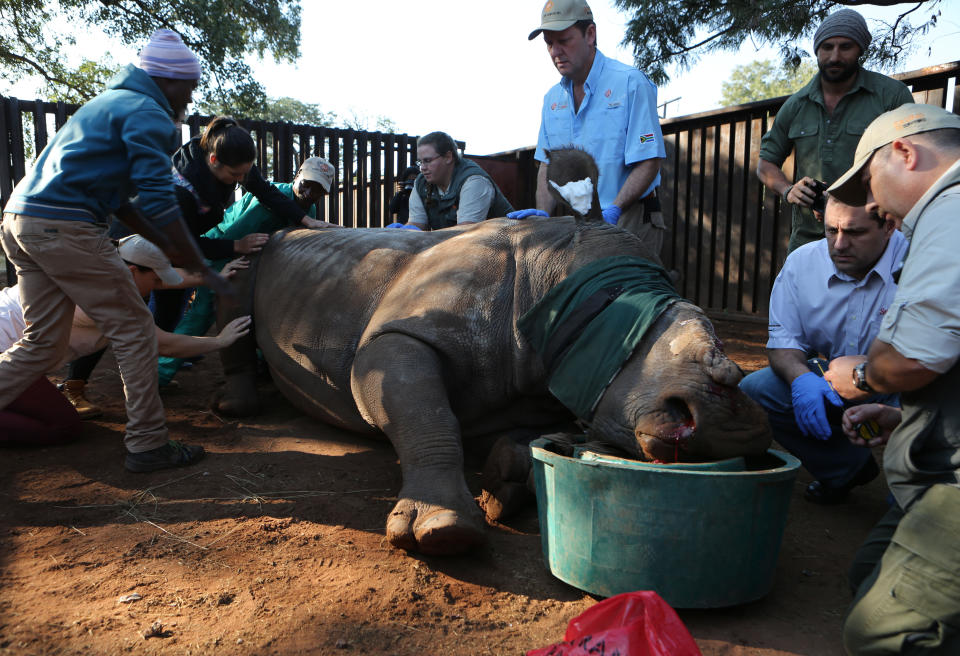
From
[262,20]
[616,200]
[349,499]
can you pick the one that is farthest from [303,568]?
[262,20]

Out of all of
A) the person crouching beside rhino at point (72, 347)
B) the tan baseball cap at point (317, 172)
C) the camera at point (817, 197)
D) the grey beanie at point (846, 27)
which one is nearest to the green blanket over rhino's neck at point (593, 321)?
the camera at point (817, 197)

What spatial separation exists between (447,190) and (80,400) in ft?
10.5

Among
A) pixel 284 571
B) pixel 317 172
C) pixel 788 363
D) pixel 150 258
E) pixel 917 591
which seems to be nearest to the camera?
pixel 917 591

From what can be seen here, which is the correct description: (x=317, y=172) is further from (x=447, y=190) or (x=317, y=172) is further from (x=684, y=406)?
(x=684, y=406)

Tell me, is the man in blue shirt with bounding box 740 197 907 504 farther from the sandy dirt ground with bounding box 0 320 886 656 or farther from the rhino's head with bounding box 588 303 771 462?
the rhino's head with bounding box 588 303 771 462

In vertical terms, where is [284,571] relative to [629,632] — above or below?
below

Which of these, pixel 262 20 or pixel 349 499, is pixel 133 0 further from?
pixel 349 499

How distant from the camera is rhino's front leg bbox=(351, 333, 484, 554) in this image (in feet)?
9.45

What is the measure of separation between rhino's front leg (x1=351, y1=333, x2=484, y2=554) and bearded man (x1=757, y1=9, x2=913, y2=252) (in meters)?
2.68

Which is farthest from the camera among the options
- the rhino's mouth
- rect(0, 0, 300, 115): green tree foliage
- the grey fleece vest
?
rect(0, 0, 300, 115): green tree foliage

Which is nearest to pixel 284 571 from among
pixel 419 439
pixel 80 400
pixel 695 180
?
pixel 419 439

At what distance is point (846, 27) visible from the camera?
4.79 metres

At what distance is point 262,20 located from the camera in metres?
18.2

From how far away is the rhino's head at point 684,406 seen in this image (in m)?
2.70
